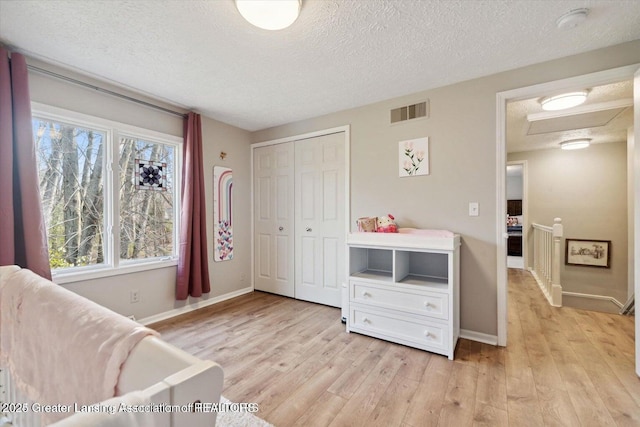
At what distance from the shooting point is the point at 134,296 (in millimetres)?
2680

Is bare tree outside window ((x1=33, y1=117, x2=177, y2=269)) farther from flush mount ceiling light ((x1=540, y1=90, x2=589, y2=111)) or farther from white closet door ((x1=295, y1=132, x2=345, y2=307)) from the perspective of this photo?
flush mount ceiling light ((x1=540, y1=90, x2=589, y2=111))

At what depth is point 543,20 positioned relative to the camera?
168cm

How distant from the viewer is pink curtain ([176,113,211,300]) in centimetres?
298

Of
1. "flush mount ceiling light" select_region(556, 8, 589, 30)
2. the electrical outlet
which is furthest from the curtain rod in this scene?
"flush mount ceiling light" select_region(556, 8, 589, 30)

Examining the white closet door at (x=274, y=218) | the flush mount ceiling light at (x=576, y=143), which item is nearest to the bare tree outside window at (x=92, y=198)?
the white closet door at (x=274, y=218)

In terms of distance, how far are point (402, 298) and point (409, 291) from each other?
9cm

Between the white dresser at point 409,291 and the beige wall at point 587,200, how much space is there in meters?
3.61

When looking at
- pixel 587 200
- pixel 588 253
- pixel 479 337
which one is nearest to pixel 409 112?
pixel 479 337

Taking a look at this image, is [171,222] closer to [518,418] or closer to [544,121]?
[518,418]

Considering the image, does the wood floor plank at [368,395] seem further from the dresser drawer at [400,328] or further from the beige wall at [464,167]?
the beige wall at [464,167]

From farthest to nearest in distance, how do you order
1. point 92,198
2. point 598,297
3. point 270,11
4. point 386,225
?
1. point 598,297
2. point 386,225
3. point 92,198
4. point 270,11

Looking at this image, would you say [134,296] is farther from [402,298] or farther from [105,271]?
[402,298]

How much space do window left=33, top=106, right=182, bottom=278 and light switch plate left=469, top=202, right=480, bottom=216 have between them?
3089 mm

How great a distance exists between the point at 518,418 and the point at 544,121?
3286mm
